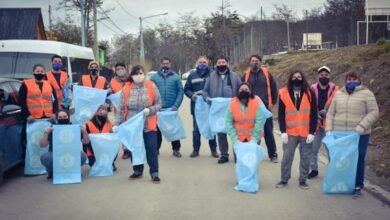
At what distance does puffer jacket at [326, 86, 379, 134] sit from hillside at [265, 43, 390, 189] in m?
1.17

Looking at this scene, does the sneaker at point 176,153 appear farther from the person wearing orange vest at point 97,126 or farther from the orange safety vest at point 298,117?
the orange safety vest at point 298,117

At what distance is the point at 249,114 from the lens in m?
8.11

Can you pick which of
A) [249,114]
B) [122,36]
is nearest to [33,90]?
[249,114]

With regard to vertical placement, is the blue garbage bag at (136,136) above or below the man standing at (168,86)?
below

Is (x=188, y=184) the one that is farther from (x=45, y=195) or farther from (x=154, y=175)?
(x=45, y=195)

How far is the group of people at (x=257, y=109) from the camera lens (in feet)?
24.2

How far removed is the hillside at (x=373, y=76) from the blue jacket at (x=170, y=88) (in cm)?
371

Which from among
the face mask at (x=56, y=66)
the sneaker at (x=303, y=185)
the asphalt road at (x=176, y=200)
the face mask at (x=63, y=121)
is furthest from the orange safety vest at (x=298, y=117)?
the face mask at (x=56, y=66)

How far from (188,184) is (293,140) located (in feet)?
5.60

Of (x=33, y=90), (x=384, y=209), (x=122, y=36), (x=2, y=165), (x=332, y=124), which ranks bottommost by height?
(x=384, y=209)

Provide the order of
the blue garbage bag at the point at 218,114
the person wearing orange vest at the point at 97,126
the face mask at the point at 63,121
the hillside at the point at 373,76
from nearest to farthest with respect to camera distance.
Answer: the face mask at the point at 63,121, the person wearing orange vest at the point at 97,126, the hillside at the point at 373,76, the blue garbage bag at the point at 218,114

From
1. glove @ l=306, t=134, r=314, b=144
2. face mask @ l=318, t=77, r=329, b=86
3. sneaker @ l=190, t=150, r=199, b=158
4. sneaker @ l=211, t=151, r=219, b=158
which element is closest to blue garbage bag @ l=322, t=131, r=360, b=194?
glove @ l=306, t=134, r=314, b=144

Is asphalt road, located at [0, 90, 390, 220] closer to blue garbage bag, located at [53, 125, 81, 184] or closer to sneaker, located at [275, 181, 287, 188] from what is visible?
sneaker, located at [275, 181, 287, 188]

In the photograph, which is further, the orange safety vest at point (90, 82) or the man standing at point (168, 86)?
the man standing at point (168, 86)
